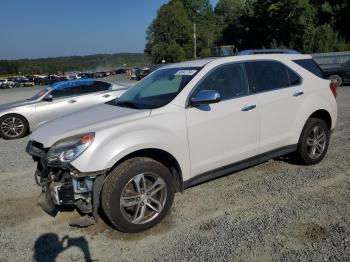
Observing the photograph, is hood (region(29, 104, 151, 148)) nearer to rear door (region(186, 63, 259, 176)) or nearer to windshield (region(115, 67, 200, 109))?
windshield (region(115, 67, 200, 109))

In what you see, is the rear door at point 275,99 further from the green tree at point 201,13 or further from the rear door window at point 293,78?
the green tree at point 201,13

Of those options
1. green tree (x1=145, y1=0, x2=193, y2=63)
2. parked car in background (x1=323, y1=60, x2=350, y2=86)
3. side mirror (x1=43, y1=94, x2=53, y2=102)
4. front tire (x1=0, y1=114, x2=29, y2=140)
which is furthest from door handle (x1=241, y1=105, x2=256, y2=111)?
green tree (x1=145, y1=0, x2=193, y2=63)

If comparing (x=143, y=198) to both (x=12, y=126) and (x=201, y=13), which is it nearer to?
(x=12, y=126)

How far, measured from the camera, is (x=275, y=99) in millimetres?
5000

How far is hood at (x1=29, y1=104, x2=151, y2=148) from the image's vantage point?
3.94 metres

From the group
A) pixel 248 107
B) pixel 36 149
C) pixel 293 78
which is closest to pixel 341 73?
pixel 293 78

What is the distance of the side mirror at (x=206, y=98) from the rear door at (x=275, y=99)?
34.6 inches

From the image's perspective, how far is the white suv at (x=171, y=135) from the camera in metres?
3.74

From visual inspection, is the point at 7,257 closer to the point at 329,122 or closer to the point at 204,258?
the point at 204,258

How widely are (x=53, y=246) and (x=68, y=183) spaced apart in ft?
2.26

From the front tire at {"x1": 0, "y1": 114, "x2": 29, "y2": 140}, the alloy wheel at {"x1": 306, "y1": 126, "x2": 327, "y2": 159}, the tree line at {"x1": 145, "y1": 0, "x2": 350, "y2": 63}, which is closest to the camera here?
the alloy wheel at {"x1": 306, "y1": 126, "x2": 327, "y2": 159}

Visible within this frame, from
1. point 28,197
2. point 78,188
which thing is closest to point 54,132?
point 78,188

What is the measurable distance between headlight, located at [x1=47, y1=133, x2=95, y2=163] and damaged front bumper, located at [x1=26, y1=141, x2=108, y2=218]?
0.06 meters

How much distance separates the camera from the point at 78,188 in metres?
3.73
